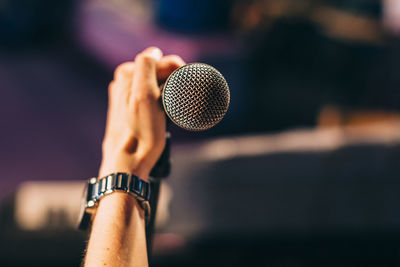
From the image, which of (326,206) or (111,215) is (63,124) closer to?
(326,206)

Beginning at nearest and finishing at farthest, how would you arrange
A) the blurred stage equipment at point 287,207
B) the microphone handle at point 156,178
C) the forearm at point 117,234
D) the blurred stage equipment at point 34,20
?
the forearm at point 117,234 < the microphone handle at point 156,178 < the blurred stage equipment at point 287,207 < the blurred stage equipment at point 34,20

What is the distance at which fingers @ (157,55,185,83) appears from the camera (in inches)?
23.3

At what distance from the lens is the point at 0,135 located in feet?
14.0

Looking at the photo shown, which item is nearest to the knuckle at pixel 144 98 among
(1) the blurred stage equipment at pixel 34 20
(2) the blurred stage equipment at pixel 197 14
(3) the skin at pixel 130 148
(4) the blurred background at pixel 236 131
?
(3) the skin at pixel 130 148

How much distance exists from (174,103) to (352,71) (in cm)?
573

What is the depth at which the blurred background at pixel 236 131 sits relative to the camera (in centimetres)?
212

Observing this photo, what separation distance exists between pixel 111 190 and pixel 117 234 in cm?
7

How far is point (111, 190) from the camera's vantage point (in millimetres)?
567

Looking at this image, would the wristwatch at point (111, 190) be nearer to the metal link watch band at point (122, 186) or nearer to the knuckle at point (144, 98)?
the metal link watch band at point (122, 186)

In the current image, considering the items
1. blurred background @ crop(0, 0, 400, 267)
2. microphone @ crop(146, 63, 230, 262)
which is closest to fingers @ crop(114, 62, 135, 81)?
microphone @ crop(146, 63, 230, 262)

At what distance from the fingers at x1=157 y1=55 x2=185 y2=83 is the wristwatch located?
0.53 ft

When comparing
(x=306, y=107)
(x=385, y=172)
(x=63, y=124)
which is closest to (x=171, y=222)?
(x=385, y=172)

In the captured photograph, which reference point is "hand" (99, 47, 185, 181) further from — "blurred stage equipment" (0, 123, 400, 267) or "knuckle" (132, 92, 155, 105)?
"blurred stage equipment" (0, 123, 400, 267)

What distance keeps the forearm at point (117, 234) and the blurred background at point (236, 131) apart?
1.54 m
